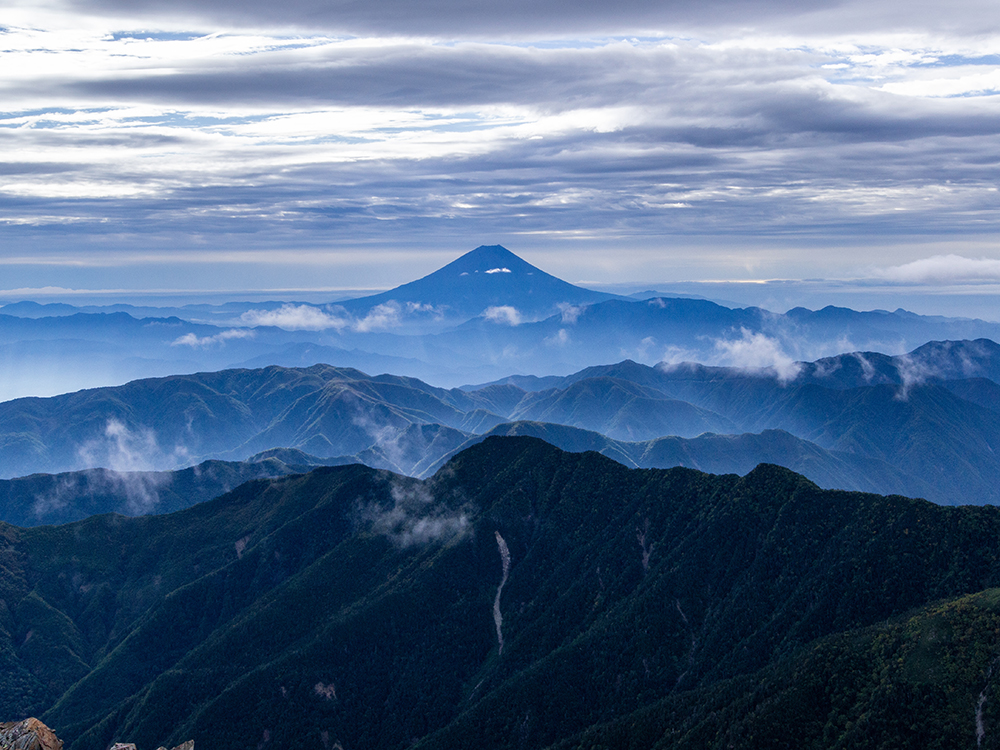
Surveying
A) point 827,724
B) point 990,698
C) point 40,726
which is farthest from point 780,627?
point 40,726

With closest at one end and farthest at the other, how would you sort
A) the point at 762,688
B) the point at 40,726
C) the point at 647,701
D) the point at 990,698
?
the point at 40,726
the point at 990,698
the point at 762,688
the point at 647,701

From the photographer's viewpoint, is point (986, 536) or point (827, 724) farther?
point (986, 536)

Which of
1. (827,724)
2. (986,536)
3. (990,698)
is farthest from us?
(986,536)

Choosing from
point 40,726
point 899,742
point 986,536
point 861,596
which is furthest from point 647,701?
point 40,726

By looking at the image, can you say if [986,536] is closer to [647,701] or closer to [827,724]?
[827,724]

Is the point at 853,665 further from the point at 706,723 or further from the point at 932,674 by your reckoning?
the point at 706,723

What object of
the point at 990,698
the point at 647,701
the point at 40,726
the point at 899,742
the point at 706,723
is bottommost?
the point at 647,701

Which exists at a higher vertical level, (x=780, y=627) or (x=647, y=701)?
(x=780, y=627)
